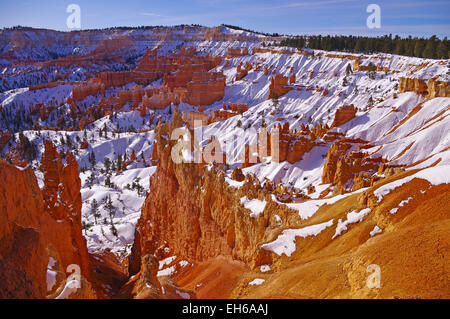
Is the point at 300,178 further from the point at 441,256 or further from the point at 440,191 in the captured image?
the point at 441,256

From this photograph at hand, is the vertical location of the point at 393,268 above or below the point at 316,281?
above

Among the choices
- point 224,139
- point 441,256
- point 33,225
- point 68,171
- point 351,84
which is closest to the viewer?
point 441,256

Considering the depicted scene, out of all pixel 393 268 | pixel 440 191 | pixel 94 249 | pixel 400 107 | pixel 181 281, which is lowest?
pixel 94 249

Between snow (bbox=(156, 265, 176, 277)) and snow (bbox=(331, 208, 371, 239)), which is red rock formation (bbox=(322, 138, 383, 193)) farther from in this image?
snow (bbox=(156, 265, 176, 277))

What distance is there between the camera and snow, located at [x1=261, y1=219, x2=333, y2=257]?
726 inches

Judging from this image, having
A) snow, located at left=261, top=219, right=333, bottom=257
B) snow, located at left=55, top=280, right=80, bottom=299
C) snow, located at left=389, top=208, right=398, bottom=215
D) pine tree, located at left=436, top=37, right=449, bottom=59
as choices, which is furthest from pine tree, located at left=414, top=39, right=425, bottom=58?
snow, located at left=55, top=280, right=80, bottom=299

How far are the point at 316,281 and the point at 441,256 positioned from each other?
4.78 metres

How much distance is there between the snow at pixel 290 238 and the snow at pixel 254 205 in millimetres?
3564

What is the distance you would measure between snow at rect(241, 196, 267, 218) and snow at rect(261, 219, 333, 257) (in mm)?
3564

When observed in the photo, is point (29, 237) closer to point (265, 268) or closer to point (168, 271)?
point (265, 268)

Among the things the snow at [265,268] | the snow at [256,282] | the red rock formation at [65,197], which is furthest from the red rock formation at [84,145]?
the snow at [256,282]

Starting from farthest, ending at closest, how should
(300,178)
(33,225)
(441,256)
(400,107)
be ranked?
(400,107) < (300,178) < (33,225) < (441,256)

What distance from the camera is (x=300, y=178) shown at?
47.8 metres
